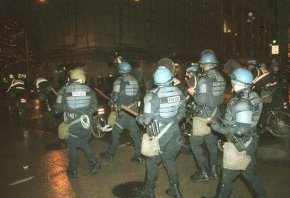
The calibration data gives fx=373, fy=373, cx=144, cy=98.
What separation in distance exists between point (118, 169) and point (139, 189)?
1420 mm

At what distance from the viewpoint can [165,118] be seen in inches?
223

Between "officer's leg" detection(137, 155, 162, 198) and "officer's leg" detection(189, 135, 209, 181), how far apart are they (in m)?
1.10

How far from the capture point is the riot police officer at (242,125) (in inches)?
189

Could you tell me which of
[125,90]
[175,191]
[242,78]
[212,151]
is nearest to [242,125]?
[242,78]

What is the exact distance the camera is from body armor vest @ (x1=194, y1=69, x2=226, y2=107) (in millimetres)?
6449

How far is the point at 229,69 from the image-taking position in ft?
27.2

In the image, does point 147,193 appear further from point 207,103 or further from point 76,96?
point 76,96

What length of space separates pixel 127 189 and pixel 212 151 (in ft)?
5.58

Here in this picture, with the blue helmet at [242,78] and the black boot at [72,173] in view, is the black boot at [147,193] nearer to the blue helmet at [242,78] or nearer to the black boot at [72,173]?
the black boot at [72,173]

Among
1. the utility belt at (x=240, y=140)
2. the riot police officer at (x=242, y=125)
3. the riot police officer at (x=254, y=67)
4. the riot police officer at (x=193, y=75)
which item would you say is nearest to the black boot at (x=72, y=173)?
the riot police officer at (x=193, y=75)

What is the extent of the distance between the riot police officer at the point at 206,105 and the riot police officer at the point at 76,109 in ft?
6.59

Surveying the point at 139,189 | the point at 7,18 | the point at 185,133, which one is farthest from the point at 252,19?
the point at 139,189

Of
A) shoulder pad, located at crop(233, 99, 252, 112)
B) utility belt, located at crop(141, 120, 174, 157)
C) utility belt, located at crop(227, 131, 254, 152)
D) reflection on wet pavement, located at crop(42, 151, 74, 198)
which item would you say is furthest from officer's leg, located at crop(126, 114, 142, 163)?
shoulder pad, located at crop(233, 99, 252, 112)

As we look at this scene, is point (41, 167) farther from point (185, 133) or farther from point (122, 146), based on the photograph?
point (185, 133)
